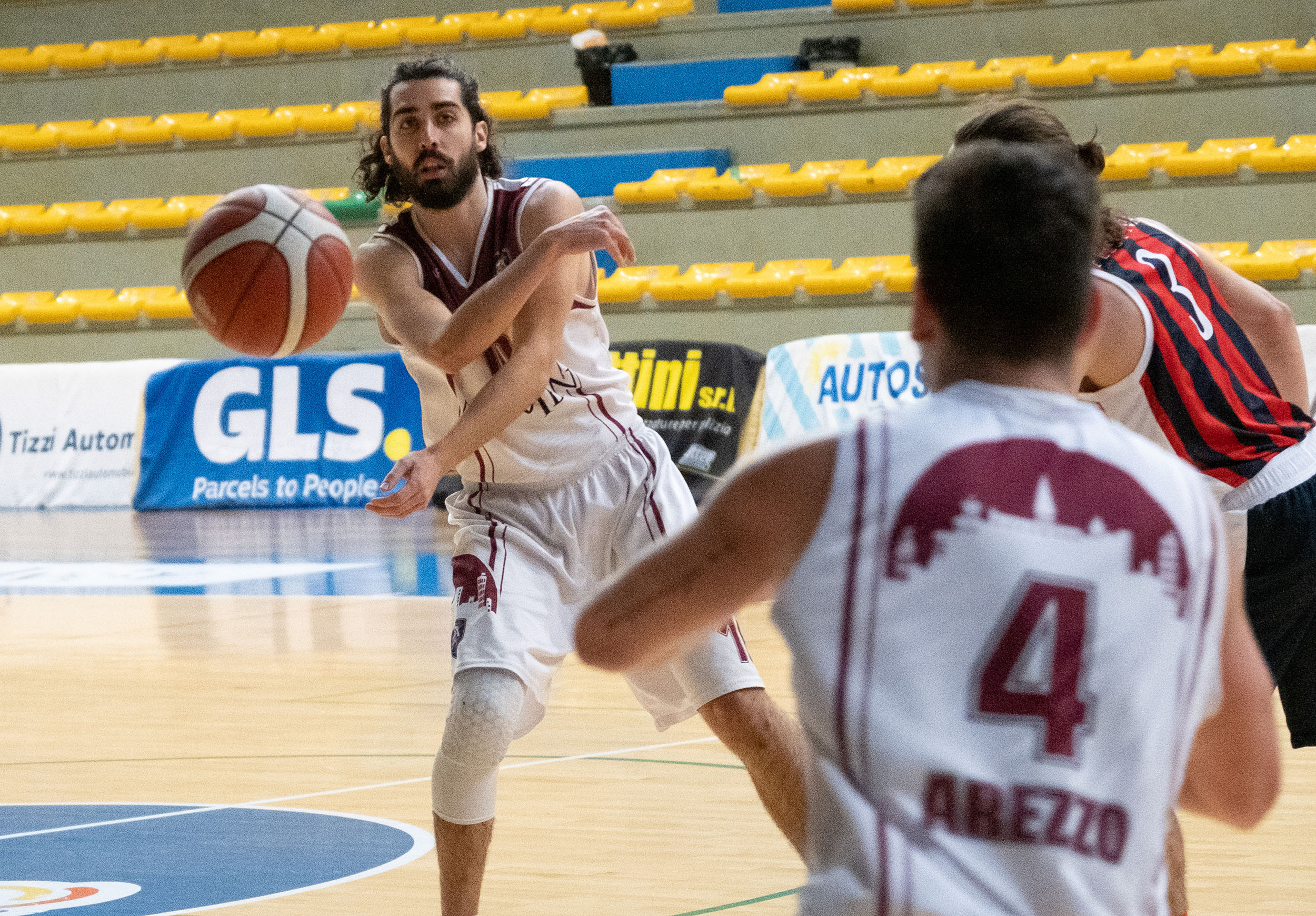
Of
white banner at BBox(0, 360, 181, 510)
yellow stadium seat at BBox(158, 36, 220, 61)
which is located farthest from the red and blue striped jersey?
yellow stadium seat at BBox(158, 36, 220, 61)

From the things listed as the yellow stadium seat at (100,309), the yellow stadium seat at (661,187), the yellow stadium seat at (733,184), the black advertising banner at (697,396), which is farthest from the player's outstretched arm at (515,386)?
the yellow stadium seat at (100,309)

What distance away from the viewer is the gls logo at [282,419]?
481 inches

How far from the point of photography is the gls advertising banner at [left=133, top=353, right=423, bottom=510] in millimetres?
12180

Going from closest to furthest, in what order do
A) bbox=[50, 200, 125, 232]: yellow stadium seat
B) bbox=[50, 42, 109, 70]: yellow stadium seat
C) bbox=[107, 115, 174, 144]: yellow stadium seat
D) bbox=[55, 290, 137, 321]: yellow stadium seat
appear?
bbox=[55, 290, 137, 321]: yellow stadium seat, bbox=[50, 200, 125, 232]: yellow stadium seat, bbox=[107, 115, 174, 144]: yellow stadium seat, bbox=[50, 42, 109, 70]: yellow stadium seat

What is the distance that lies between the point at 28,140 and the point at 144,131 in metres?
1.23

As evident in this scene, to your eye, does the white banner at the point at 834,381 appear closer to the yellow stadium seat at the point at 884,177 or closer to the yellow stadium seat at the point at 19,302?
the yellow stadium seat at the point at 884,177

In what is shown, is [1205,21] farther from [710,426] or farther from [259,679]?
[259,679]

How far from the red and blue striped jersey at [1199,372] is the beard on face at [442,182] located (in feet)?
4.53

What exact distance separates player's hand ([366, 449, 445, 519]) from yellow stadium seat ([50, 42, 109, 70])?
47.4 ft

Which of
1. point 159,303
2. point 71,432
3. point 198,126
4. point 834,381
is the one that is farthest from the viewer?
point 198,126

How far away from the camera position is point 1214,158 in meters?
11.7

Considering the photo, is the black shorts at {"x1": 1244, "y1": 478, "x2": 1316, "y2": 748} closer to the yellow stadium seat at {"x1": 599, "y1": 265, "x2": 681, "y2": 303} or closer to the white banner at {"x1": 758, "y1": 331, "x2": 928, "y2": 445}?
the white banner at {"x1": 758, "y1": 331, "x2": 928, "y2": 445}

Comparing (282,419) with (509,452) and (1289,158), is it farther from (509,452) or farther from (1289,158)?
(509,452)

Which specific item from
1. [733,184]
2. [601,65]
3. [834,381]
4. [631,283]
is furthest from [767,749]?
[601,65]
